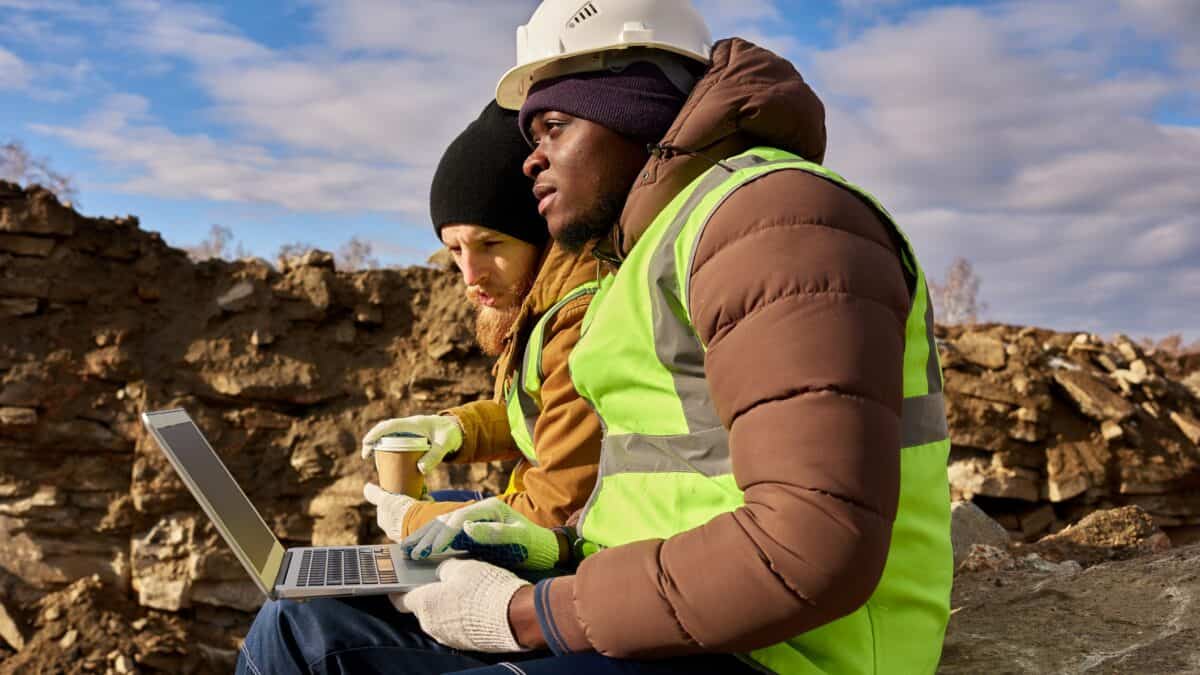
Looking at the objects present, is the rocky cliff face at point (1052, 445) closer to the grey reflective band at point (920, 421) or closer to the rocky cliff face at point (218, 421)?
the rocky cliff face at point (218, 421)

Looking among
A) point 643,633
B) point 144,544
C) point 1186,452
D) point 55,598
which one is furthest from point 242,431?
point 1186,452

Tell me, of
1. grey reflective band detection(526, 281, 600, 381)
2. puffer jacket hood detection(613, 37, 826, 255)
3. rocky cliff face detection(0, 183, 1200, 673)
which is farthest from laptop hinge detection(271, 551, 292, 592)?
rocky cliff face detection(0, 183, 1200, 673)

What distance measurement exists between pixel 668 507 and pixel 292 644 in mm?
664

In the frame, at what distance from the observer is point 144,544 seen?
263 inches

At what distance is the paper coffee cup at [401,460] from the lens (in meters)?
2.87

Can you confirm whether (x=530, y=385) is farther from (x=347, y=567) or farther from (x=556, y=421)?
(x=347, y=567)

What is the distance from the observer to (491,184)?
299cm

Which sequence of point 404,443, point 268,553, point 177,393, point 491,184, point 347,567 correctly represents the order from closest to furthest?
point 347,567 < point 268,553 < point 404,443 < point 491,184 < point 177,393

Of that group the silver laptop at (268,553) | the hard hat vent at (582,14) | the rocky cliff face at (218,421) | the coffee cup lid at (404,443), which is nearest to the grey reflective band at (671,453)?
the silver laptop at (268,553)

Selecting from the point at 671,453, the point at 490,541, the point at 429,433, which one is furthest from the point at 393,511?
the point at 671,453

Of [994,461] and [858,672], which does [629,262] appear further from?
[994,461]

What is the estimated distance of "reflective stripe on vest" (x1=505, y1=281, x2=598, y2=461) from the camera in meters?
2.43

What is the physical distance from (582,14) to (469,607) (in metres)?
1.27

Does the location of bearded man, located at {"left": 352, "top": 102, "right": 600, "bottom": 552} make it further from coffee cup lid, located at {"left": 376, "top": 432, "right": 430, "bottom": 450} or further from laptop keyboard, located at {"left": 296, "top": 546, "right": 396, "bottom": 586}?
laptop keyboard, located at {"left": 296, "top": 546, "right": 396, "bottom": 586}
